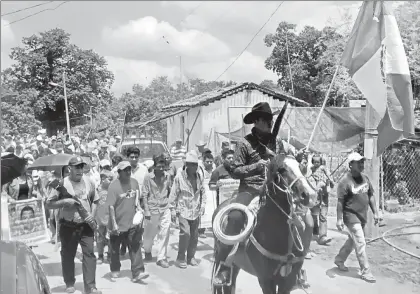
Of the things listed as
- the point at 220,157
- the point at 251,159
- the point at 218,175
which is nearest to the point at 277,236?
the point at 251,159

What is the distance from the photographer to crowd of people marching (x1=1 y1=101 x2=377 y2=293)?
620cm

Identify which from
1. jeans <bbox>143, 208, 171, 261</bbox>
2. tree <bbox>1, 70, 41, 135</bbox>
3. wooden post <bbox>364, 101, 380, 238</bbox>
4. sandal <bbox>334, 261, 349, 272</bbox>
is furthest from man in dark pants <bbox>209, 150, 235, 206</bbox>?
tree <bbox>1, 70, 41, 135</bbox>

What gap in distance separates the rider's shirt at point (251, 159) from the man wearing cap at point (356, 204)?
259cm

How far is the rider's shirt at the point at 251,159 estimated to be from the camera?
513 cm

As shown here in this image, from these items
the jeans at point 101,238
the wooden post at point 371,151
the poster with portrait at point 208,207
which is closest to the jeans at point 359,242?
the wooden post at point 371,151

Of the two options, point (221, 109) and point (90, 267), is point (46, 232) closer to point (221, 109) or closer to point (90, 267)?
point (90, 267)

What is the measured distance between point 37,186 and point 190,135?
7.09 m

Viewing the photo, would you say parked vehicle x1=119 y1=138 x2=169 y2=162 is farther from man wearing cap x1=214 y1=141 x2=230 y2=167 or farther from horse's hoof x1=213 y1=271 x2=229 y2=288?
horse's hoof x1=213 y1=271 x2=229 y2=288

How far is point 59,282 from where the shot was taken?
23.3 ft

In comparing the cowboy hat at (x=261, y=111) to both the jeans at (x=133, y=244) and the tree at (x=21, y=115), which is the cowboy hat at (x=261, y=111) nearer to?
the jeans at (x=133, y=244)

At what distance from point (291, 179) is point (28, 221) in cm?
398

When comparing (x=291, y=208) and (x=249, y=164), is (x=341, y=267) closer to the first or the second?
(x=249, y=164)

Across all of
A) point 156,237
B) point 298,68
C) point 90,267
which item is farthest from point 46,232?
point 298,68

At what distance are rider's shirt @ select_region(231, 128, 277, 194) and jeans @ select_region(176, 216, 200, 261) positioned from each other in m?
2.86
